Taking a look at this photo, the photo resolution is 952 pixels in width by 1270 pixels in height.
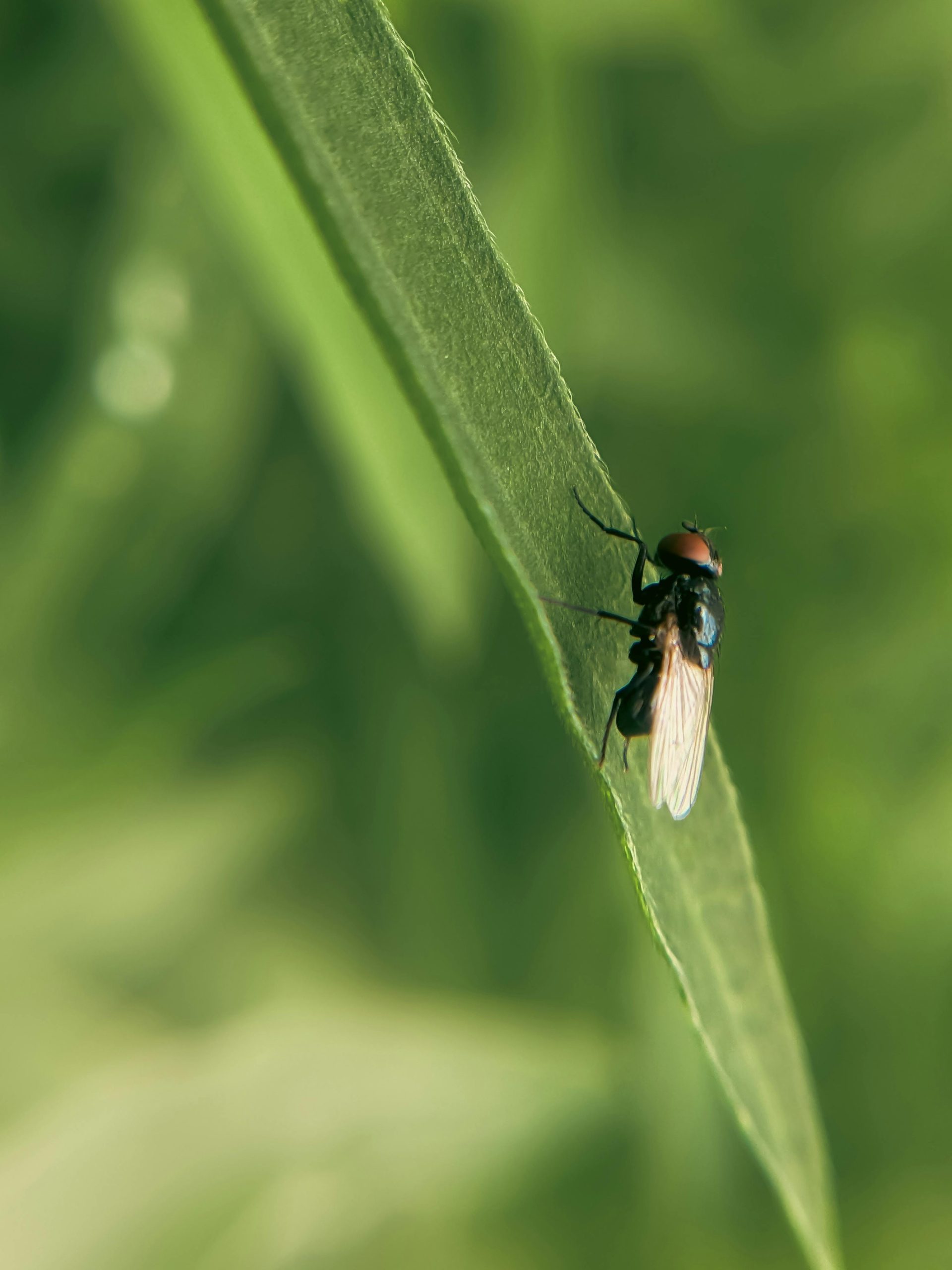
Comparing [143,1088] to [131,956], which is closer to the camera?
[143,1088]

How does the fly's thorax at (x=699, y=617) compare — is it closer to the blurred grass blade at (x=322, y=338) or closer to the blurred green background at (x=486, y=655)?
the blurred green background at (x=486, y=655)

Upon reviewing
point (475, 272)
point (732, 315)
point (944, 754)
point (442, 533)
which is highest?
point (732, 315)

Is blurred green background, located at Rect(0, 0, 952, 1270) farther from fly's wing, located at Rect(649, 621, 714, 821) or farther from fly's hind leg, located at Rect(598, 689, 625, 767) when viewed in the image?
fly's hind leg, located at Rect(598, 689, 625, 767)

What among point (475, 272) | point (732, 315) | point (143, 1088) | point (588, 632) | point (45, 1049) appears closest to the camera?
point (475, 272)

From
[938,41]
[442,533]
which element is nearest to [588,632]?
[442,533]

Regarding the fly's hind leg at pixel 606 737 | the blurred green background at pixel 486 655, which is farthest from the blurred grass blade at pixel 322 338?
the fly's hind leg at pixel 606 737

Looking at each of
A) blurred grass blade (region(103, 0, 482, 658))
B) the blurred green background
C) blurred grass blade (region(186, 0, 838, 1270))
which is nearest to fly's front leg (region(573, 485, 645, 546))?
blurred grass blade (region(186, 0, 838, 1270))

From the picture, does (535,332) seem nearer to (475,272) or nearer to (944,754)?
(475,272)

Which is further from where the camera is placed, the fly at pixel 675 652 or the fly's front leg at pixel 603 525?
the fly at pixel 675 652
